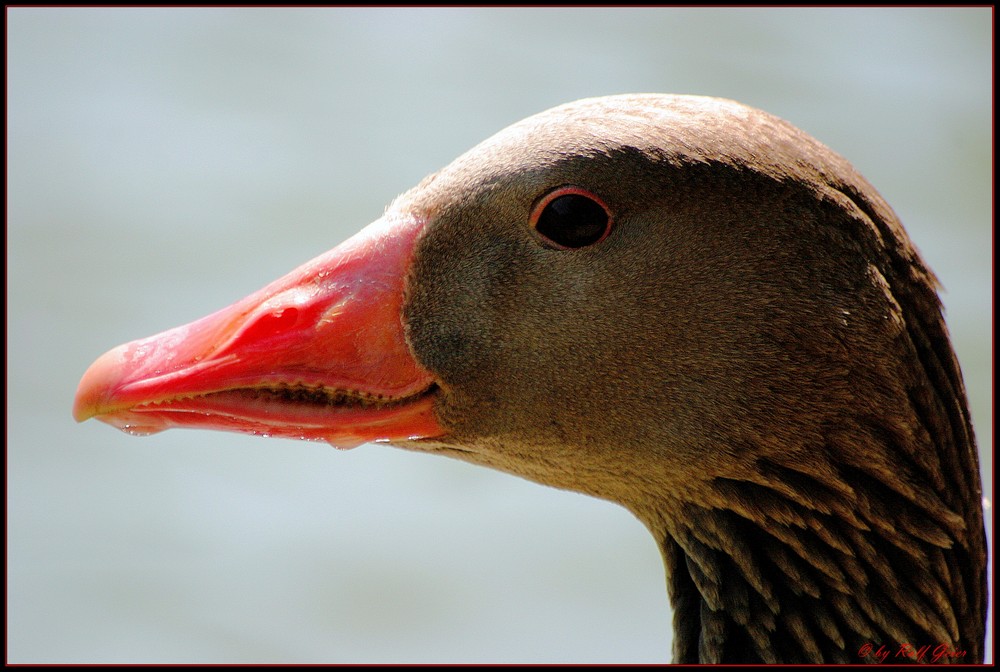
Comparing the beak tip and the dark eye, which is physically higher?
the dark eye

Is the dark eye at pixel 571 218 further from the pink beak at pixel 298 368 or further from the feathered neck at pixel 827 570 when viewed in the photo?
the feathered neck at pixel 827 570

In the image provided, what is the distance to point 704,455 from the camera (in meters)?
2.81

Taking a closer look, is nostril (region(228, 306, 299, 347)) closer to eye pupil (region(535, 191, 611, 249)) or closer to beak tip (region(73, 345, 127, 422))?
beak tip (region(73, 345, 127, 422))

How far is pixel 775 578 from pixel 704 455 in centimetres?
40

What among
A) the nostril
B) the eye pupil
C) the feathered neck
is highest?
the eye pupil

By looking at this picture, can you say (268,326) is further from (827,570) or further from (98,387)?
(827,570)

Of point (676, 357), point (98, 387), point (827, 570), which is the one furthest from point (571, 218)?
point (98, 387)

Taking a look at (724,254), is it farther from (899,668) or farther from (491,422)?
(899,668)

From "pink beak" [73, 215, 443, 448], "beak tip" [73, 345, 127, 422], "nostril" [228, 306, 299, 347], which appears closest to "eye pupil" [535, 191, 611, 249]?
"pink beak" [73, 215, 443, 448]

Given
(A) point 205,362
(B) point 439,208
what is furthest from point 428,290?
(A) point 205,362

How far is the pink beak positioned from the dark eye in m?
0.34

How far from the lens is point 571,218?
2766 millimetres

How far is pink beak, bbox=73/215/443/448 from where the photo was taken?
2775mm

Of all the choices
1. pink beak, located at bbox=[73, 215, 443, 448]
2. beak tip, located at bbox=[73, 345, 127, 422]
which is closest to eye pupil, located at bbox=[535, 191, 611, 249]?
pink beak, located at bbox=[73, 215, 443, 448]
